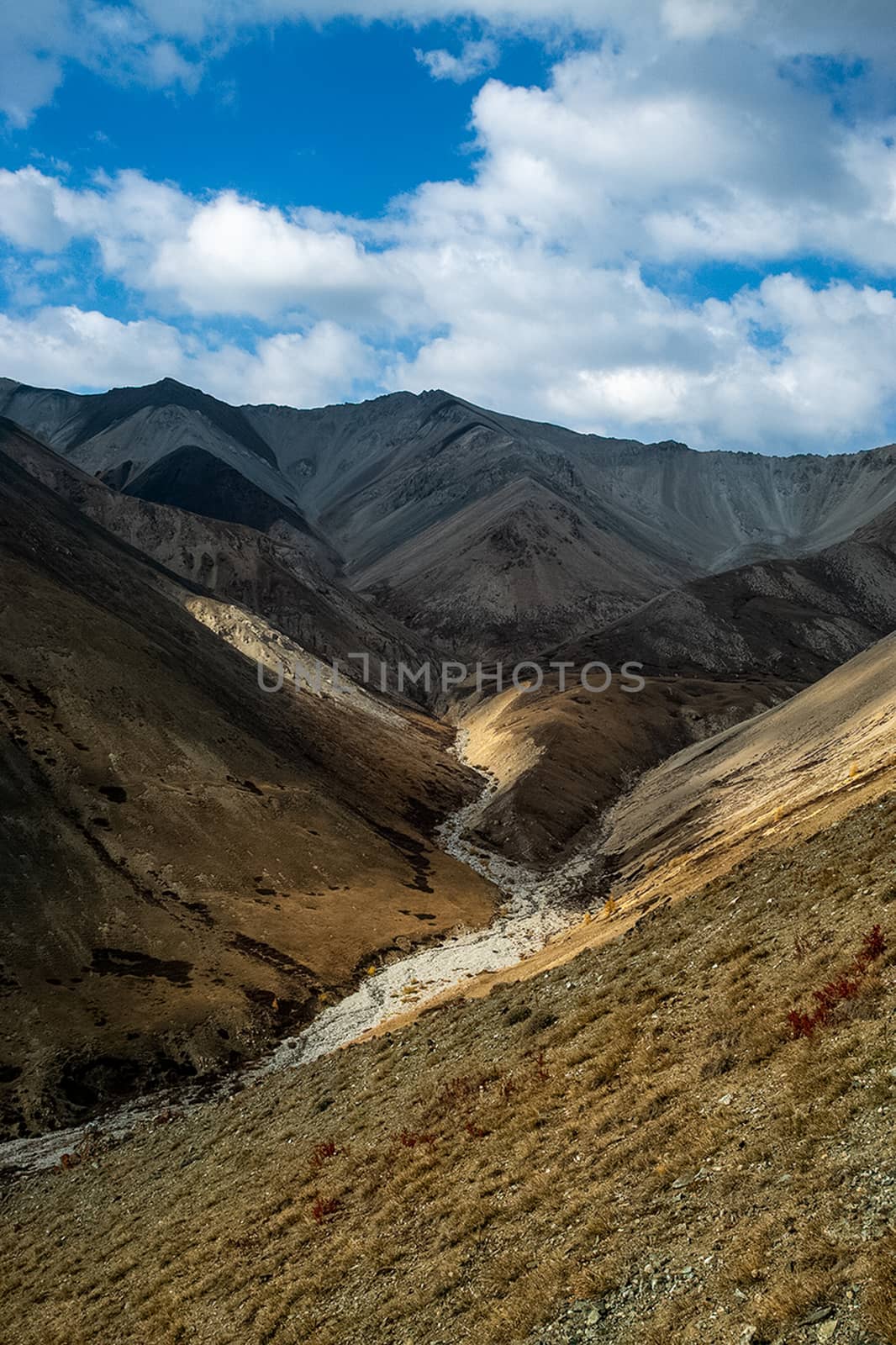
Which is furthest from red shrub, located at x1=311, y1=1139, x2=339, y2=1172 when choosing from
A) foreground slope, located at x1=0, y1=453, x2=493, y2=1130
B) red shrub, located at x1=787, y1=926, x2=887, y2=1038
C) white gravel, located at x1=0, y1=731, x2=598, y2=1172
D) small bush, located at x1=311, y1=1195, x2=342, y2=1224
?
foreground slope, located at x1=0, y1=453, x2=493, y2=1130

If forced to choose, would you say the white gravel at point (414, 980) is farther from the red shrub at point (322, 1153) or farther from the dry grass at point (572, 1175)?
the red shrub at point (322, 1153)

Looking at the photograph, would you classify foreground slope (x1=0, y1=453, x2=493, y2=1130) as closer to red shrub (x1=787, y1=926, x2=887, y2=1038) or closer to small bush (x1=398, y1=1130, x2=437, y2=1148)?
small bush (x1=398, y1=1130, x2=437, y2=1148)

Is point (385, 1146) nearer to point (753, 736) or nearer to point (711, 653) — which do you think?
point (753, 736)

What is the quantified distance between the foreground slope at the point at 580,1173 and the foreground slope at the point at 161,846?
17779mm

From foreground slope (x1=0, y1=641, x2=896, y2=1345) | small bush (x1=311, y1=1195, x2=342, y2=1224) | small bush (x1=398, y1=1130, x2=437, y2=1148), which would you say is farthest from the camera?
small bush (x1=398, y1=1130, x2=437, y2=1148)

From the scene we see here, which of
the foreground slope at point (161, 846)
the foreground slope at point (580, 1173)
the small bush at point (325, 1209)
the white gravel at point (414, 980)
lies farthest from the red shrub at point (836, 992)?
the foreground slope at point (161, 846)

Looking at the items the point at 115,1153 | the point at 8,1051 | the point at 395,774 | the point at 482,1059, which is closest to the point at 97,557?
the point at 395,774

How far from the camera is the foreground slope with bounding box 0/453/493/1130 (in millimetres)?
51875

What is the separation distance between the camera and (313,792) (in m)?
92.5

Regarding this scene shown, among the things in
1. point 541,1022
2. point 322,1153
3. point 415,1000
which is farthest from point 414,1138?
point 415,1000

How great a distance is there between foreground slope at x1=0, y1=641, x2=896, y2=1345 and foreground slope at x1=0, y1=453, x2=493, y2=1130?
700 inches

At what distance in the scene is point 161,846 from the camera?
73375 mm

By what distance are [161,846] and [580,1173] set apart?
63995mm

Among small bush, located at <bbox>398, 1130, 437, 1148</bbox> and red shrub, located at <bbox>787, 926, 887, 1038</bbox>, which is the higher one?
red shrub, located at <bbox>787, 926, 887, 1038</bbox>
